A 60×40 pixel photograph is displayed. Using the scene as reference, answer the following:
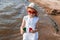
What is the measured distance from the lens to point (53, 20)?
204 centimetres

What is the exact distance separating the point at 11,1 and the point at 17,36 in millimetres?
1320

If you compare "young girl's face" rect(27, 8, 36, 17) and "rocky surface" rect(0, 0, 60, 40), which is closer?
"young girl's face" rect(27, 8, 36, 17)

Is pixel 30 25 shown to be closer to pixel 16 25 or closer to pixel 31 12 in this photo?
pixel 31 12

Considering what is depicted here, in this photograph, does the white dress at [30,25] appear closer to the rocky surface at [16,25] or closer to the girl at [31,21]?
the girl at [31,21]

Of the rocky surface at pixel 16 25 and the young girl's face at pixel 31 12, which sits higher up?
the young girl's face at pixel 31 12

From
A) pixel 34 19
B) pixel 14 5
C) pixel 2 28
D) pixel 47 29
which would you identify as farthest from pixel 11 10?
pixel 34 19

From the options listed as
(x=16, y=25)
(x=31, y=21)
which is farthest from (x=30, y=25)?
(x=16, y=25)

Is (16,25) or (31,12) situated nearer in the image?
(31,12)

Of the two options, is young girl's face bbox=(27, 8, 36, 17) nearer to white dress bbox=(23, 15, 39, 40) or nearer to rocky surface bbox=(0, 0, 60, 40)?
white dress bbox=(23, 15, 39, 40)

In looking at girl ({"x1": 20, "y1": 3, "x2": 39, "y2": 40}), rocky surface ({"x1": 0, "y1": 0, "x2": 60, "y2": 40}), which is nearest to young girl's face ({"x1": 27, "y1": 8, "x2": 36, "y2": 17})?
girl ({"x1": 20, "y1": 3, "x2": 39, "y2": 40})

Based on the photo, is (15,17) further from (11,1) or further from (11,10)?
(11,1)

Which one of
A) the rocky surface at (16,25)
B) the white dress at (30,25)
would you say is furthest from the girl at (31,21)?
the rocky surface at (16,25)

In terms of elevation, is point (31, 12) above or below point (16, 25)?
above

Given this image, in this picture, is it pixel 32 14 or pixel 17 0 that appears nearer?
pixel 32 14
